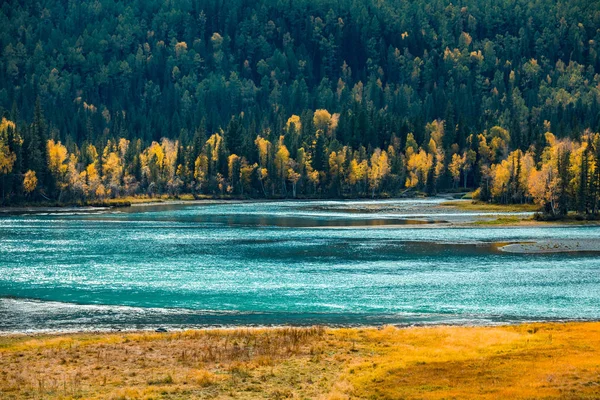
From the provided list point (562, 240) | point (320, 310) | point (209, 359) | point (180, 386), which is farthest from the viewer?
point (562, 240)

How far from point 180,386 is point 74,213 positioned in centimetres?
16427

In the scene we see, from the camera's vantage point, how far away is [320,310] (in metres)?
68.1

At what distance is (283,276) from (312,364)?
43668mm

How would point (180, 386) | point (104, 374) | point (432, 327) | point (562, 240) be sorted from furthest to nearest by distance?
point (562, 240)
point (432, 327)
point (104, 374)
point (180, 386)

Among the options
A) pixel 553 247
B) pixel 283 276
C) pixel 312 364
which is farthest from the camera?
pixel 553 247

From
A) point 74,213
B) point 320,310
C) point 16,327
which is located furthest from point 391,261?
point 74,213

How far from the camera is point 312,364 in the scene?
45406 millimetres

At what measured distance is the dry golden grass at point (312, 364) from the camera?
1528 inches

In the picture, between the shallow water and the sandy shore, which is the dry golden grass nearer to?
the shallow water

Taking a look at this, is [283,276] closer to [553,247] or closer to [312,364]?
[312,364]

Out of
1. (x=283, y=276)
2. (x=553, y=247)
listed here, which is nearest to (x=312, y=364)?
(x=283, y=276)

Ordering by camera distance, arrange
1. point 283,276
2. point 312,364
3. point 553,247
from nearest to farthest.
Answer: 1. point 312,364
2. point 283,276
3. point 553,247

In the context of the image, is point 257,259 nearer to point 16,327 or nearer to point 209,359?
point 16,327

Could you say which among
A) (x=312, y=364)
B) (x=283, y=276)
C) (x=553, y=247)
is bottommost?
(x=283, y=276)
